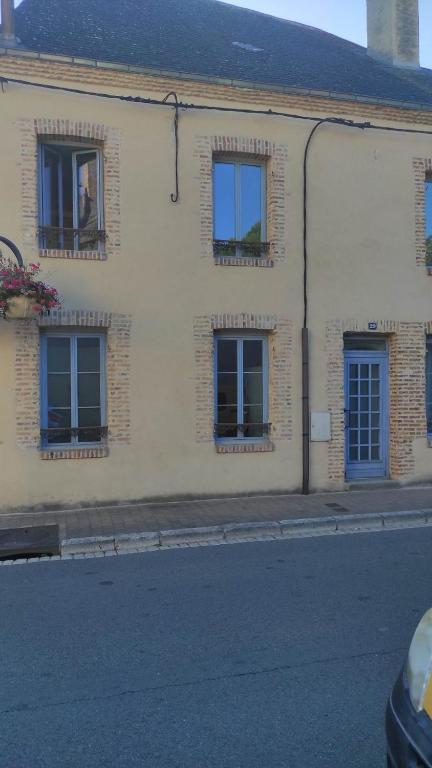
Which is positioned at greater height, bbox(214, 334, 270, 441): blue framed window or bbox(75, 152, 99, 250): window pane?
bbox(75, 152, 99, 250): window pane

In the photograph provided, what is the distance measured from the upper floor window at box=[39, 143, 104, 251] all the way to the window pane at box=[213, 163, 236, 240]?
6.02ft

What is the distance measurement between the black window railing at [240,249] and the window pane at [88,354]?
2.38m

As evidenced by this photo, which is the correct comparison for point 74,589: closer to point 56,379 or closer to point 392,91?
point 56,379

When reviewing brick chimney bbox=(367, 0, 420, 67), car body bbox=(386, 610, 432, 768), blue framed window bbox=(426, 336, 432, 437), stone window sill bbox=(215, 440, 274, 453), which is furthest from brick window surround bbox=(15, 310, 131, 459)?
brick chimney bbox=(367, 0, 420, 67)

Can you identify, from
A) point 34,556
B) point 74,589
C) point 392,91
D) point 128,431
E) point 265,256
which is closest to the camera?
point 74,589

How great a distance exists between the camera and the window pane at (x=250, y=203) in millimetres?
10461

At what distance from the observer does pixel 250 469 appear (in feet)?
33.4

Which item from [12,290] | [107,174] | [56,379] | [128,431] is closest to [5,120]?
[107,174]

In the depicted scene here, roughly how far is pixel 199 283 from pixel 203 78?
3.08 meters

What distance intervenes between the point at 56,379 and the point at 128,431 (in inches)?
51.8

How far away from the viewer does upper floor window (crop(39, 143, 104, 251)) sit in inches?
376

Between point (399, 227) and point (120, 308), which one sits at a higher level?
point (399, 227)

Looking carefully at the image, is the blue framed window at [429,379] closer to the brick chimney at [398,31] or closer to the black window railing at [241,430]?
the black window railing at [241,430]

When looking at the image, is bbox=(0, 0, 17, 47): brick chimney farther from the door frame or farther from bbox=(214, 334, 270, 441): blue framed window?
the door frame
